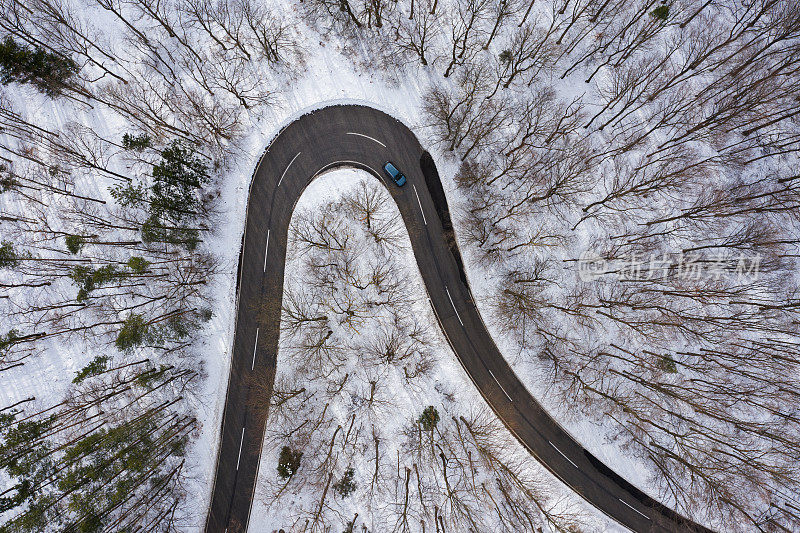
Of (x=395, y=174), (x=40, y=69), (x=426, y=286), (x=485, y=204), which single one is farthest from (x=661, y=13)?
(x=40, y=69)

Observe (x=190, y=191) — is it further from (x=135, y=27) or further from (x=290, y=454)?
(x=290, y=454)

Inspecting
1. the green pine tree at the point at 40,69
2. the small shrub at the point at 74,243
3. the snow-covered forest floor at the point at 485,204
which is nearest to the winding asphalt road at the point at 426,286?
the snow-covered forest floor at the point at 485,204

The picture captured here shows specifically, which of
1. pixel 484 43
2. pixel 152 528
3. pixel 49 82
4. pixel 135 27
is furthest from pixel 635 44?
pixel 152 528

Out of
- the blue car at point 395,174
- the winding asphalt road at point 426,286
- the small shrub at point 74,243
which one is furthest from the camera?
the blue car at point 395,174

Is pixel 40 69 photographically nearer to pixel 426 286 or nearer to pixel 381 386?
pixel 426 286

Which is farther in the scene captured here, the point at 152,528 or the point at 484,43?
the point at 484,43

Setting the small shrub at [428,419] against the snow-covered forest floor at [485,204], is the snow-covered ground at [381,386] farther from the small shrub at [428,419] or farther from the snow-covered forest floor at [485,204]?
the snow-covered forest floor at [485,204]

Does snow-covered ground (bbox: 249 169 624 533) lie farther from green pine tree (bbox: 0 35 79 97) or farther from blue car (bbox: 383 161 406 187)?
green pine tree (bbox: 0 35 79 97)
